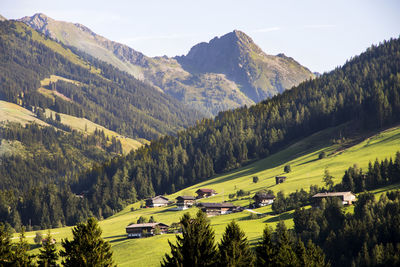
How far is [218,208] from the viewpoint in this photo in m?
149

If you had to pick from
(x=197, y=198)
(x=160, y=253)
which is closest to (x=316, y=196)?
(x=160, y=253)

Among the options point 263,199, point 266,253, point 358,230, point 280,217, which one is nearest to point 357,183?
point 280,217

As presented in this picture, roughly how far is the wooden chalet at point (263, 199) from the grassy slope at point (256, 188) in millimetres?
5416

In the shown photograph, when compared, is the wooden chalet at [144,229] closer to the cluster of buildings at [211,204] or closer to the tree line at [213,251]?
the cluster of buildings at [211,204]

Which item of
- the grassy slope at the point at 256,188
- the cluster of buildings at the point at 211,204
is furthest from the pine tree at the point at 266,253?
the cluster of buildings at the point at 211,204

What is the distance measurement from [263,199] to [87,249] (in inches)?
3852

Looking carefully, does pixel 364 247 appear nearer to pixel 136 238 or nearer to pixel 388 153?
pixel 136 238

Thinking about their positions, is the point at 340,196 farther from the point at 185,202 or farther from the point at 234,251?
the point at 234,251

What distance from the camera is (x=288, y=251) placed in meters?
51.9

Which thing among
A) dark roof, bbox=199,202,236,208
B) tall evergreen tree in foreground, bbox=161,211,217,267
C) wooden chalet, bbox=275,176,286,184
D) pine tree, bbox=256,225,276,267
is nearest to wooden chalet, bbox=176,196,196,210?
dark roof, bbox=199,202,236,208

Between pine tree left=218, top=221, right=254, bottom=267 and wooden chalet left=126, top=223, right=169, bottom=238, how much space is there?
84.3 m

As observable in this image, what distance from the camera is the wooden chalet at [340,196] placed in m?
120

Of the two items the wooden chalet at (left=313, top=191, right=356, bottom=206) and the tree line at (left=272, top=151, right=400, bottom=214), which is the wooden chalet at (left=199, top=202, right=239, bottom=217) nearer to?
the tree line at (left=272, top=151, right=400, bottom=214)

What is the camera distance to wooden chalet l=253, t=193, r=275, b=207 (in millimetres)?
143750
